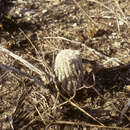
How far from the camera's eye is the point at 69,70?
1.53 metres

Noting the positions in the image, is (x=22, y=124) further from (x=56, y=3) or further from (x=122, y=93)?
(x=56, y=3)

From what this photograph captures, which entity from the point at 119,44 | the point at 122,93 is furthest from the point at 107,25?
the point at 122,93

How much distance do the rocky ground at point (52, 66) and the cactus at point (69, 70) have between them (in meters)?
0.05

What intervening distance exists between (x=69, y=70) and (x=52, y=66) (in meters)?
0.19

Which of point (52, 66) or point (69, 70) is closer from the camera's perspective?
point (69, 70)

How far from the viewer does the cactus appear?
59.2 inches

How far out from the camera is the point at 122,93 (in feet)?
5.58

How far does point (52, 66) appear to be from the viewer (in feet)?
5.54

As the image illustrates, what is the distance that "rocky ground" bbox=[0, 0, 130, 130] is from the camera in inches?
61.1

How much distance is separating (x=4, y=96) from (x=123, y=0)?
1550mm

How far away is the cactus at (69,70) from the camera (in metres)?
1.50

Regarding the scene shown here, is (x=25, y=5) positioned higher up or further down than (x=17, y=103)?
higher up

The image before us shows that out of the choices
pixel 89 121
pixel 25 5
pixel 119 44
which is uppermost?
pixel 25 5

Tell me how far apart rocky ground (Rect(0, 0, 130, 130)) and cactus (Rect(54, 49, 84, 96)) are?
54 mm
